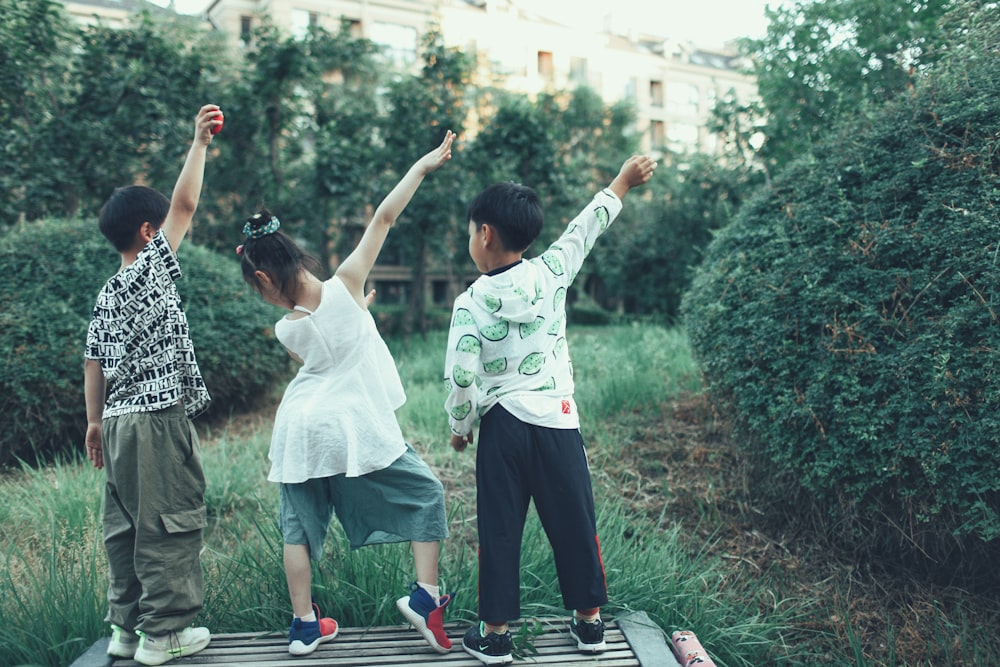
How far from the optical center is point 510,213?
96.9 inches

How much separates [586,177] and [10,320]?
33.1 feet

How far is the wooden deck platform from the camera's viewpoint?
2.34 m

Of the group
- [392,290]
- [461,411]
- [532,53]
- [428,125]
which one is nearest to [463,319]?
[461,411]

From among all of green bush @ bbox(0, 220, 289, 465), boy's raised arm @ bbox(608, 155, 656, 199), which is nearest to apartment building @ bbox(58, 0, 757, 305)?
green bush @ bbox(0, 220, 289, 465)

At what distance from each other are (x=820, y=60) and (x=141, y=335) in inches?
299

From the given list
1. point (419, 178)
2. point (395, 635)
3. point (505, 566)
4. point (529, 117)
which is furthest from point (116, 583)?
point (529, 117)

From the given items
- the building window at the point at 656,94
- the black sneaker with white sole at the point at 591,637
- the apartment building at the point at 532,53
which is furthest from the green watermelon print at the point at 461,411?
the building window at the point at 656,94

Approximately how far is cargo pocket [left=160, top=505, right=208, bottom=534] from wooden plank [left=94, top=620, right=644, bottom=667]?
0.40 meters

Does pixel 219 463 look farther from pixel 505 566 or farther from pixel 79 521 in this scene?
pixel 505 566

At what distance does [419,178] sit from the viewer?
2.53m

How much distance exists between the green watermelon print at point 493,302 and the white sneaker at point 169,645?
1402mm

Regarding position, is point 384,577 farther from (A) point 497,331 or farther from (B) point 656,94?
(B) point 656,94

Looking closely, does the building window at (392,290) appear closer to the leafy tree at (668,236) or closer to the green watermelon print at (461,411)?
the leafy tree at (668,236)

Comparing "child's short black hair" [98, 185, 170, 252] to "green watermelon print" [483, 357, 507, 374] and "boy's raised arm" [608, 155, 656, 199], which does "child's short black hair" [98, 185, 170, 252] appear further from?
"boy's raised arm" [608, 155, 656, 199]
